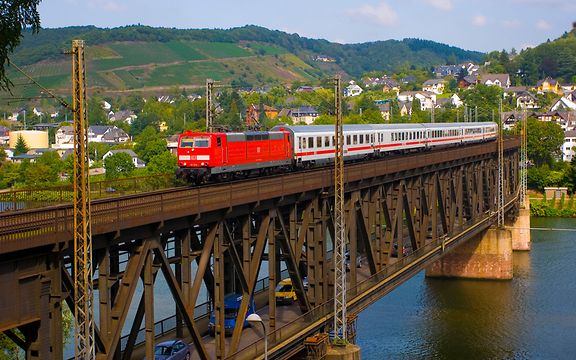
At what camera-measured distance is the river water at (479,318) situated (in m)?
65.5

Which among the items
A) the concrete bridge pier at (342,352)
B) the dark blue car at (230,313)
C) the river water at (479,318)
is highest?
the dark blue car at (230,313)

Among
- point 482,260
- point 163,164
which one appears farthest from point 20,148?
point 482,260

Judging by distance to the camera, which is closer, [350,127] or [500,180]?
[350,127]

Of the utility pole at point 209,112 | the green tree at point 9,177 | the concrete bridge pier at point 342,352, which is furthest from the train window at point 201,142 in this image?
the green tree at point 9,177

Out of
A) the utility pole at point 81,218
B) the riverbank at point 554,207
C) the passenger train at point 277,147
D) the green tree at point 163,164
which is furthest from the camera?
the riverbank at point 554,207

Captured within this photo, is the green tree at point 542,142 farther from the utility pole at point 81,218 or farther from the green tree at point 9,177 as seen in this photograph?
the utility pole at point 81,218

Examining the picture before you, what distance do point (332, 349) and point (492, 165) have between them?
6214 centimetres

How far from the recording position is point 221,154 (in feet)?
151

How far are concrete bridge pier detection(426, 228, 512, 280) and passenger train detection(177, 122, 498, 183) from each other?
686 inches

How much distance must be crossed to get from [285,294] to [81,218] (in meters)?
25.7

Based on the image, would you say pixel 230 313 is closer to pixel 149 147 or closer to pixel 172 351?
pixel 172 351

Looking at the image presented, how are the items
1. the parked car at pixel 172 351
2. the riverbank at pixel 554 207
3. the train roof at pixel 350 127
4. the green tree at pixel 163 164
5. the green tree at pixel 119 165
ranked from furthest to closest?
the riverbank at pixel 554 207 < the green tree at pixel 119 165 < the green tree at pixel 163 164 < the train roof at pixel 350 127 < the parked car at pixel 172 351

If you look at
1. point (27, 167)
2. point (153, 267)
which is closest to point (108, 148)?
point (27, 167)

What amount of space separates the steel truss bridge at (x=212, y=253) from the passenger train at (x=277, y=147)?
4.24 meters
